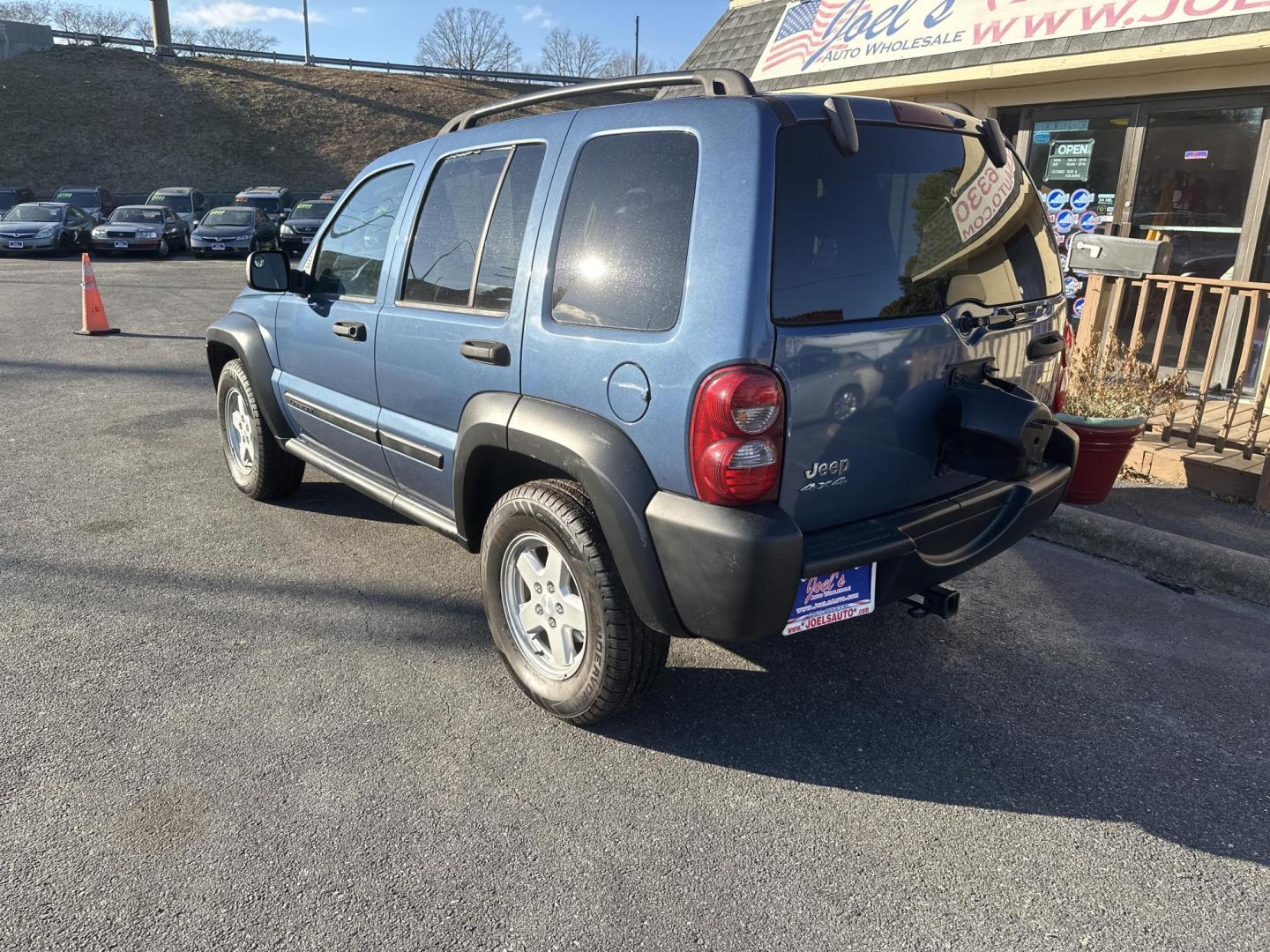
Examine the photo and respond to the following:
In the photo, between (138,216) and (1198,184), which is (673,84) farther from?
(138,216)

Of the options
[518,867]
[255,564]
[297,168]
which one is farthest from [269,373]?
[297,168]

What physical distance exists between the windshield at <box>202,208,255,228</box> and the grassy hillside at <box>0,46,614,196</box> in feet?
66.9

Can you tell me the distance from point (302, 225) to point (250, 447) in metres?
20.0

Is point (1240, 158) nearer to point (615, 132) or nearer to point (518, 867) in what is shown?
point (615, 132)

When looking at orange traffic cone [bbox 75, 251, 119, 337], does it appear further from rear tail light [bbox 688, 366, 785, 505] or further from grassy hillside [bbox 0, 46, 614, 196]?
grassy hillside [bbox 0, 46, 614, 196]

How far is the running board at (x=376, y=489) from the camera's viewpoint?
3.60 meters

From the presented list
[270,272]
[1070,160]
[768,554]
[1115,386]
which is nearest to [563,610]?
[768,554]

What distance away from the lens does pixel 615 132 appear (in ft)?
9.43

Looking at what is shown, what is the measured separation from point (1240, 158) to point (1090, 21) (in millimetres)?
1581

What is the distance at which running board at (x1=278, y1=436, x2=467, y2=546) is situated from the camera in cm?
360

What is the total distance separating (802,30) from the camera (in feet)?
31.7

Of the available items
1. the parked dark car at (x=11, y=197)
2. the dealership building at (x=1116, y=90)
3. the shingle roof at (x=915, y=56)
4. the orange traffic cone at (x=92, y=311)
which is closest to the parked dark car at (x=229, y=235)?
the parked dark car at (x=11, y=197)

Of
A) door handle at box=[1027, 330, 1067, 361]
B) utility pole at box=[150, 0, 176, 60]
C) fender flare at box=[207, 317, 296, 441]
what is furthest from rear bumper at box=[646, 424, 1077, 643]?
utility pole at box=[150, 0, 176, 60]

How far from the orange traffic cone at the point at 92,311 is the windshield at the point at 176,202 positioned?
51.7 ft
